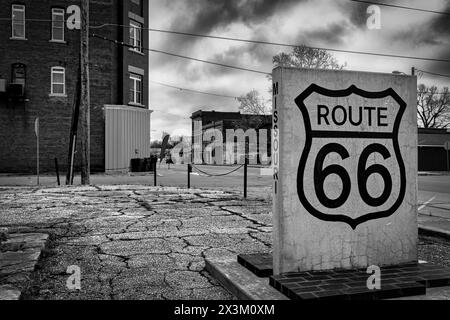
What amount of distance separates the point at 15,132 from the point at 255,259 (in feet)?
78.8

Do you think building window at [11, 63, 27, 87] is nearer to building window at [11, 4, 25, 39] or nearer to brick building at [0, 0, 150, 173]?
brick building at [0, 0, 150, 173]

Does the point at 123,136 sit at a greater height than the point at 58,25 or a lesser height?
lesser

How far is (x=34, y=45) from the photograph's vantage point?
82.5 ft

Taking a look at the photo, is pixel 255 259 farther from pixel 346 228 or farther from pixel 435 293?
pixel 435 293

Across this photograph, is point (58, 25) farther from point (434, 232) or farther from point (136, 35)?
point (434, 232)

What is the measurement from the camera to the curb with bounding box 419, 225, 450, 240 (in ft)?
20.6

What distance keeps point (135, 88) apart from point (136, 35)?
349 centimetres

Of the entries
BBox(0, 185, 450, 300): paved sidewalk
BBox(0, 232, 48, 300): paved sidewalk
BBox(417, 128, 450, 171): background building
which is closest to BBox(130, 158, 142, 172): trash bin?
BBox(0, 185, 450, 300): paved sidewalk

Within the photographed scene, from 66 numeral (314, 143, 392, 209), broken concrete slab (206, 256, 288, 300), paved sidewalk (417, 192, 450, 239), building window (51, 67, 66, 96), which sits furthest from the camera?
building window (51, 67, 66, 96)

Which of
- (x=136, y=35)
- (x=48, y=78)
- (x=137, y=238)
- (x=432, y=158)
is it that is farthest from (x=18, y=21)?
(x=432, y=158)

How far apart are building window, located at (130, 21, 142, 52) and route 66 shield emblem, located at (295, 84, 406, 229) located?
2542 cm

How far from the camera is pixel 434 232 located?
6496 millimetres
